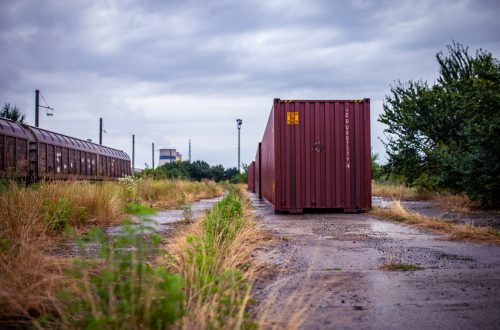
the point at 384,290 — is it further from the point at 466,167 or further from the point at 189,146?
the point at 189,146

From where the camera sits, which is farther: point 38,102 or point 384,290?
point 38,102

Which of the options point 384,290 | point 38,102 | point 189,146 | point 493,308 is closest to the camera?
point 493,308

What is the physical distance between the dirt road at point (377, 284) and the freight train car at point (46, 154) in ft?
24.5

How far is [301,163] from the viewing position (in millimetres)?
12070

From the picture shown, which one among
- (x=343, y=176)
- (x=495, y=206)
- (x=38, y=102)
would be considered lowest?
(x=495, y=206)

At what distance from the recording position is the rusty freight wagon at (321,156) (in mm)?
12023

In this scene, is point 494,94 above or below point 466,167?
above

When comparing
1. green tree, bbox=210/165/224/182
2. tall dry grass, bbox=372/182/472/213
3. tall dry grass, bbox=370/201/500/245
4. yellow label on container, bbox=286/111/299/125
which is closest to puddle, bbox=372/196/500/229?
tall dry grass, bbox=370/201/500/245

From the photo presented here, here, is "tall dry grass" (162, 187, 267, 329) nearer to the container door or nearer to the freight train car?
the container door

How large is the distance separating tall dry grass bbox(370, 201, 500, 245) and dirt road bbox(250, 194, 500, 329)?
0.44 metres

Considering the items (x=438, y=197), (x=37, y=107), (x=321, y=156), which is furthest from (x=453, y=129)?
(x=37, y=107)

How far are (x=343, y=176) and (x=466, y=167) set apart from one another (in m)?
3.70

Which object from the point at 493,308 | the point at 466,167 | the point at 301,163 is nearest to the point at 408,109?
the point at 466,167

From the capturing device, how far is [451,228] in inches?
302
